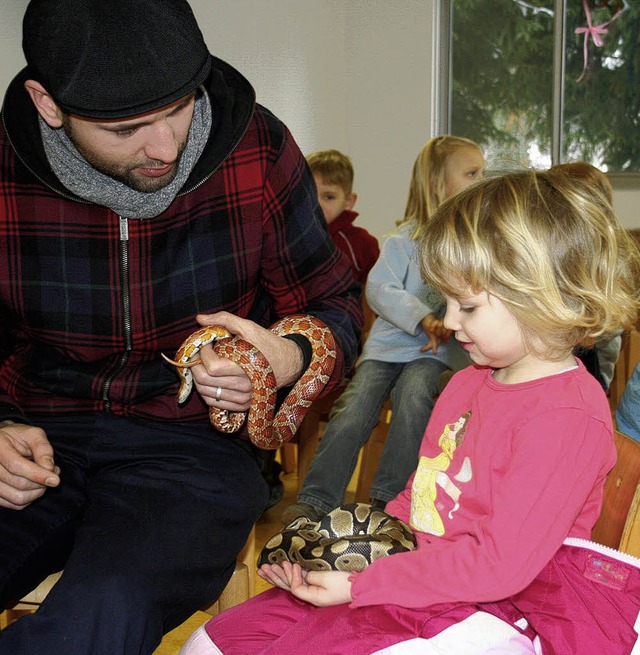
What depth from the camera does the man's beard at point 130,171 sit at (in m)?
1.68

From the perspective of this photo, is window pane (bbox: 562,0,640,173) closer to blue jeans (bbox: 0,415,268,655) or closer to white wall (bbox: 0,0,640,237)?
white wall (bbox: 0,0,640,237)

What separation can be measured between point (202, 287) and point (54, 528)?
569mm

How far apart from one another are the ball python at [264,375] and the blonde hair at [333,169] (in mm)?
3017

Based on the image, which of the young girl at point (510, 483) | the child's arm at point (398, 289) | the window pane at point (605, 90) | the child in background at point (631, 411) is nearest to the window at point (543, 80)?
the window pane at point (605, 90)

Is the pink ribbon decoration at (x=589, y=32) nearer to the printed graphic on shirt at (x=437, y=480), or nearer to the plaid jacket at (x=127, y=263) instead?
the plaid jacket at (x=127, y=263)

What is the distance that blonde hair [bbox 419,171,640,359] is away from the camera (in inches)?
52.2

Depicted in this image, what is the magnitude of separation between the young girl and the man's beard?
22.7 inches

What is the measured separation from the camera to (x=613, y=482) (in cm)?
146

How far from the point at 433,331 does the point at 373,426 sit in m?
0.45

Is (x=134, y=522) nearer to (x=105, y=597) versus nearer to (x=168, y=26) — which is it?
(x=105, y=597)

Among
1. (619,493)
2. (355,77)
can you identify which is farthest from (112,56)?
(355,77)

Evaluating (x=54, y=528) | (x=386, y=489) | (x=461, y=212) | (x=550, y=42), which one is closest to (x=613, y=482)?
(x=461, y=212)

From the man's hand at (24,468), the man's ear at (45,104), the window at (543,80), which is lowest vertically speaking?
the man's hand at (24,468)

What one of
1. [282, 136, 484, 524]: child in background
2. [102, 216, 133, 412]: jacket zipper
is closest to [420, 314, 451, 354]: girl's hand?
[282, 136, 484, 524]: child in background
